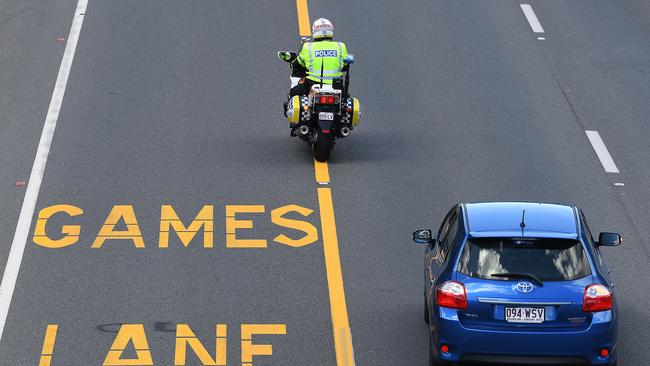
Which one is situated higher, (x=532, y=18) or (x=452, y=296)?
(x=532, y=18)

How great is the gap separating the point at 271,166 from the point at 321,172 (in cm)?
71

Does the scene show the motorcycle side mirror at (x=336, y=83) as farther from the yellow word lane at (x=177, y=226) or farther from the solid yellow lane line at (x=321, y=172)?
the yellow word lane at (x=177, y=226)

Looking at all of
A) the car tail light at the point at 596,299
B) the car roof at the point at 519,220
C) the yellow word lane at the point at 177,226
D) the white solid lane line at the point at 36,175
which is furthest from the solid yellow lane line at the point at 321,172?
the car tail light at the point at 596,299

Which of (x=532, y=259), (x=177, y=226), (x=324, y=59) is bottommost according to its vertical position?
(x=532, y=259)

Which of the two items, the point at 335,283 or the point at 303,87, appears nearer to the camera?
the point at 335,283

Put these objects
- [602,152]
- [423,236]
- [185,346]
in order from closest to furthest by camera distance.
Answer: [423,236] < [185,346] < [602,152]

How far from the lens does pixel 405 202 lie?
1984cm

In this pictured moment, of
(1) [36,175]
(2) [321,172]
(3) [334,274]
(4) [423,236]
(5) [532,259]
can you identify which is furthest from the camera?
(2) [321,172]

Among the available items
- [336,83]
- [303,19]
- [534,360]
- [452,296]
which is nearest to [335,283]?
[452,296]

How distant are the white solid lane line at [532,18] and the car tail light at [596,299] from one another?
48.1 ft

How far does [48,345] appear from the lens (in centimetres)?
1535

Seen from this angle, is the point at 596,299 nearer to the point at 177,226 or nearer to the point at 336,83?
the point at 177,226

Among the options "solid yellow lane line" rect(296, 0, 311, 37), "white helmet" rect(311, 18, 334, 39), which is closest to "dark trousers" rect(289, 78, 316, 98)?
"white helmet" rect(311, 18, 334, 39)

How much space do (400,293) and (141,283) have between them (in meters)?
2.89
